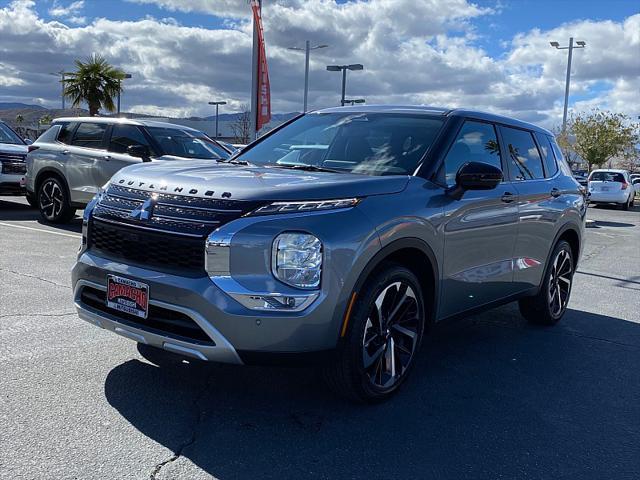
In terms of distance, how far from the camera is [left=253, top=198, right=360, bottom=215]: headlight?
338 centimetres

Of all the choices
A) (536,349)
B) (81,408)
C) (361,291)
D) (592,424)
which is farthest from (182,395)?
(536,349)

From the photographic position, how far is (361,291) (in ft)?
11.9

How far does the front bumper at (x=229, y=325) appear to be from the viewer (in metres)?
3.29

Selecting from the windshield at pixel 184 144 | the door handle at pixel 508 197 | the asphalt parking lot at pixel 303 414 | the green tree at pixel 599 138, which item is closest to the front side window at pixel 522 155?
the door handle at pixel 508 197

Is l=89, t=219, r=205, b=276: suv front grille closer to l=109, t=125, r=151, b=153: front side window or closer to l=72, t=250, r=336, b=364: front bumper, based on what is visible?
l=72, t=250, r=336, b=364: front bumper

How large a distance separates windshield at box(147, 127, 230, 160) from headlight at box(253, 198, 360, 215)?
22.9 feet

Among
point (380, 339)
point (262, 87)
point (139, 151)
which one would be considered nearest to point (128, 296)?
point (380, 339)

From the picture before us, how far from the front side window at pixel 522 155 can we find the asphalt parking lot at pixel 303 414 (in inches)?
55.6

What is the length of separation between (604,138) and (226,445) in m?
44.4

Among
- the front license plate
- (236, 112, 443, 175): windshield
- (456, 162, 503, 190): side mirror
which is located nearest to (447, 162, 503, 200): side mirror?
(456, 162, 503, 190): side mirror

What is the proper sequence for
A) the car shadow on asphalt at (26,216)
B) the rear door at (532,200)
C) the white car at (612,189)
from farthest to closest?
the white car at (612,189), the car shadow on asphalt at (26,216), the rear door at (532,200)

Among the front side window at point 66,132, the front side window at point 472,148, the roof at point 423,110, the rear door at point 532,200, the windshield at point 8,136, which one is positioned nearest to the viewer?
the front side window at point 472,148

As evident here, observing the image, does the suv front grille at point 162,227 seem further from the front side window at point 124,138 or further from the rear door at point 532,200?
the front side window at point 124,138

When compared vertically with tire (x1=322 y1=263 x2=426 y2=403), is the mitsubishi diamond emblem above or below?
above
